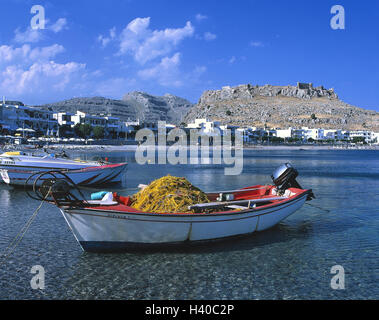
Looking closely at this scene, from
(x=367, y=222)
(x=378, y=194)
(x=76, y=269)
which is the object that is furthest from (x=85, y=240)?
(x=378, y=194)

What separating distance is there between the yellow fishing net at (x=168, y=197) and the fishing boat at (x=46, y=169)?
12.7m

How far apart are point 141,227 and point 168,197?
5.69 ft

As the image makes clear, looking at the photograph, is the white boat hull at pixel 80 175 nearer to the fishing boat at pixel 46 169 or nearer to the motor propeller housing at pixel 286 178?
the fishing boat at pixel 46 169

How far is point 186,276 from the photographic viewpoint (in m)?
10.0

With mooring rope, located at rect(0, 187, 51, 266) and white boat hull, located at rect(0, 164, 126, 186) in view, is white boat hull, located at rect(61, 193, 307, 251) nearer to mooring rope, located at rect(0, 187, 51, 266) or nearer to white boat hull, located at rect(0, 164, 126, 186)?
mooring rope, located at rect(0, 187, 51, 266)

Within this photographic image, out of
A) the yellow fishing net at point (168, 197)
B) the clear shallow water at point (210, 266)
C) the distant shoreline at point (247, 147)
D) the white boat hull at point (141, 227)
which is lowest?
the clear shallow water at point (210, 266)

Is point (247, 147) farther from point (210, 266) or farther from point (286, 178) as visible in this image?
point (210, 266)

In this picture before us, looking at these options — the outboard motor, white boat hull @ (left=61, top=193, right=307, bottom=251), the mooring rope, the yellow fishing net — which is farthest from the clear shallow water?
the outboard motor

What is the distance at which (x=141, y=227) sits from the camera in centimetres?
1113

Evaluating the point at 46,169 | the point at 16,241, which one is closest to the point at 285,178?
the point at 16,241

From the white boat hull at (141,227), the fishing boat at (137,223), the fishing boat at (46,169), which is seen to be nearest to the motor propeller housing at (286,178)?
the fishing boat at (137,223)

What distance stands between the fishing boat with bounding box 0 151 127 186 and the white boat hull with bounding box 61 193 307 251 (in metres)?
13.8

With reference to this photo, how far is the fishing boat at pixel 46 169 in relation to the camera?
83.0ft
